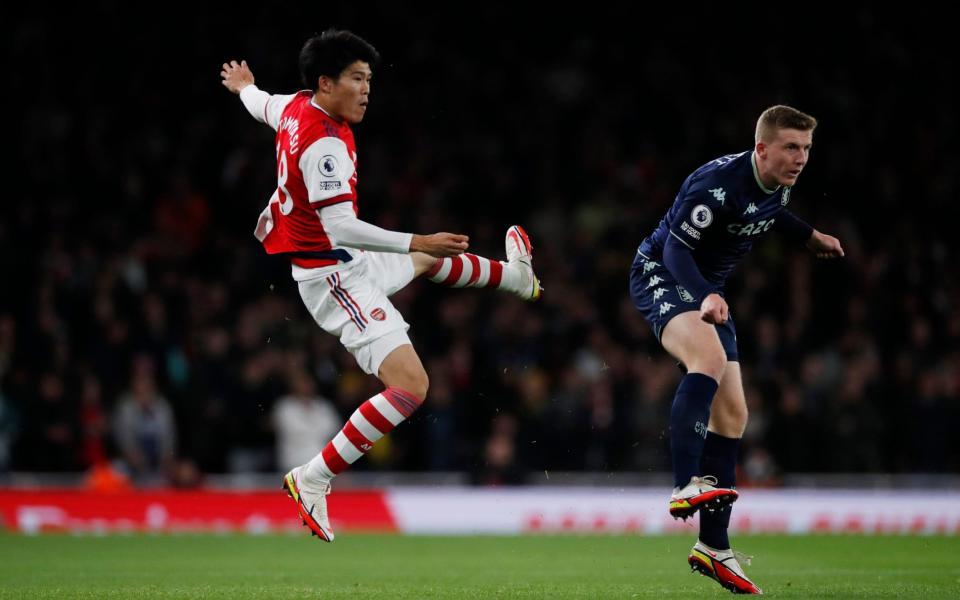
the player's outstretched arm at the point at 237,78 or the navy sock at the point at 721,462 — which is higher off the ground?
the player's outstretched arm at the point at 237,78

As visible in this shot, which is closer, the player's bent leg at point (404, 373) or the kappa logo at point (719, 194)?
the kappa logo at point (719, 194)

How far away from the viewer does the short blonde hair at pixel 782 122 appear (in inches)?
287

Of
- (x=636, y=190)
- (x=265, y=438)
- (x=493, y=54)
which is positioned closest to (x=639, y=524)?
(x=265, y=438)

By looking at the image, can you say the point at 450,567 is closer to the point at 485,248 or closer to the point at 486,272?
the point at 486,272

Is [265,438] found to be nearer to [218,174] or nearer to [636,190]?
[218,174]

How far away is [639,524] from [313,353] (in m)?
3.86

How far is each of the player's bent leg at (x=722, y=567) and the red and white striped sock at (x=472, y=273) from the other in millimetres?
2027

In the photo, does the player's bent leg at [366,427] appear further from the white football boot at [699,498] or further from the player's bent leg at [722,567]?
the player's bent leg at [722,567]

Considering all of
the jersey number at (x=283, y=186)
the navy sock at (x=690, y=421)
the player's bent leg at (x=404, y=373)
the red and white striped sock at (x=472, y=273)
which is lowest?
the navy sock at (x=690, y=421)

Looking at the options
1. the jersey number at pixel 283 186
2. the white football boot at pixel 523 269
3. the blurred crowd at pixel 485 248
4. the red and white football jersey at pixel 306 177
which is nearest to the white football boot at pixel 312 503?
the red and white football jersey at pixel 306 177

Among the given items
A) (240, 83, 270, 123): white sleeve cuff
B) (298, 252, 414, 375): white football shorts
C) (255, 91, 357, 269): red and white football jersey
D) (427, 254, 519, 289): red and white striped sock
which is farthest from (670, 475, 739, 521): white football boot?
(240, 83, 270, 123): white sleeve cuff

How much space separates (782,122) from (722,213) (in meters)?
0.56

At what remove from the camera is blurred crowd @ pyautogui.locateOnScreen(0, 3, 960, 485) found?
46.4 ft

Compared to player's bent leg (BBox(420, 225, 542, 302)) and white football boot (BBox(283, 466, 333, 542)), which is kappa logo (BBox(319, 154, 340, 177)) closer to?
player's bent leg (BBox(420, 225, 542, 302))
